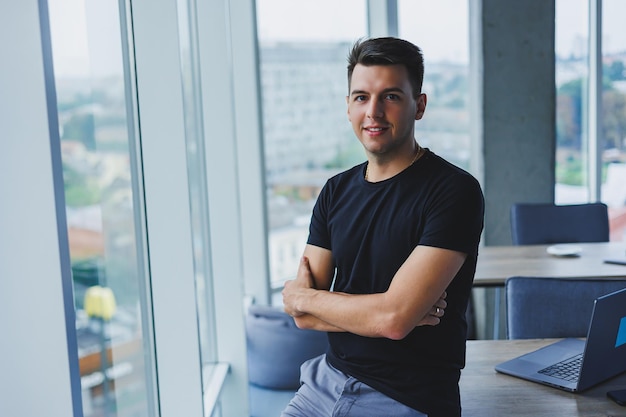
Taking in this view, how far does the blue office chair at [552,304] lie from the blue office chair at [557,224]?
5.41ft

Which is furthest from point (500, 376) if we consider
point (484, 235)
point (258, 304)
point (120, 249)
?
point (484, 235)

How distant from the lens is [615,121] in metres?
5.67

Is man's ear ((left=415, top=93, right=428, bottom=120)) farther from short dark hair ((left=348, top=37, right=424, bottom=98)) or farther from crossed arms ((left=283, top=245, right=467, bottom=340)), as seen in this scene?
crossed arms ((left=283, top=245, right=467, bottom=340))

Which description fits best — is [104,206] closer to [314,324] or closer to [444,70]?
[314,324]

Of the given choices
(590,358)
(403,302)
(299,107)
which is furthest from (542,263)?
(299,107)

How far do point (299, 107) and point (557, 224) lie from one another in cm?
193

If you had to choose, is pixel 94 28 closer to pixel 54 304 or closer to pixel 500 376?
pixel 54 304

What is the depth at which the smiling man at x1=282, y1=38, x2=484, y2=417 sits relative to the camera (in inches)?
69.4

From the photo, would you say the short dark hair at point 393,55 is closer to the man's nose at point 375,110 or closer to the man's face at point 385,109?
the man's face at point 385,109

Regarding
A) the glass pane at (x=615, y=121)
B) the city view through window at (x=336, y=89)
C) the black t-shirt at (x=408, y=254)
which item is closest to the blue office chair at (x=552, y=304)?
the black t-shirt at (x=408, y=254)

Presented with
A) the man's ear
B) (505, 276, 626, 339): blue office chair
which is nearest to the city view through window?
(505, 276, 626, 339): blue office chair

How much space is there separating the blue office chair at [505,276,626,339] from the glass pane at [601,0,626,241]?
12.1 ft

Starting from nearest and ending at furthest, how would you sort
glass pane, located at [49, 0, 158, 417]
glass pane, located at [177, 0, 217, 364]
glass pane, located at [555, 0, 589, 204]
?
glass pane, located at [49, 0, 158, 417] → glass pane, located at [177, 0, 217, 364] → glass pane, located at [555, 0, 589, 204]

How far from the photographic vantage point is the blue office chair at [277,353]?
378 centimetres
